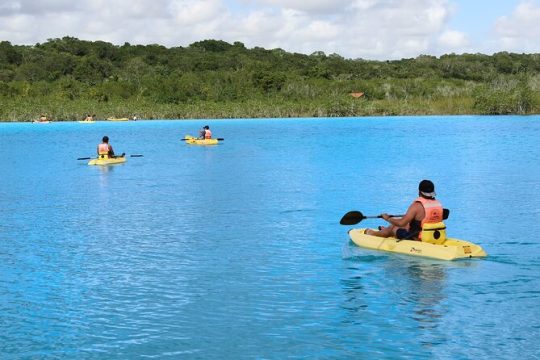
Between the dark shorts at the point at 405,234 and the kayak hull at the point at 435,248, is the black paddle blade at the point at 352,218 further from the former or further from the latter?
the dark shorts at the point at 405,234

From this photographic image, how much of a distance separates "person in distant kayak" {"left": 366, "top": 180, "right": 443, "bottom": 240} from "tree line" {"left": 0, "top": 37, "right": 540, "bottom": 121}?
69.6 metres

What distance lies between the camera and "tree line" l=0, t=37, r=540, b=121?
89.3 metres

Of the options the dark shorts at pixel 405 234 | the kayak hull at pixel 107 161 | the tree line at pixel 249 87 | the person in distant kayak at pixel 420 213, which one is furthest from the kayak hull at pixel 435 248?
the tree line at pixel 249 87

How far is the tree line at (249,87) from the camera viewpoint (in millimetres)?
89312

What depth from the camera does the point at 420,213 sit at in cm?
1384

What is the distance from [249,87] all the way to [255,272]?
9163cm

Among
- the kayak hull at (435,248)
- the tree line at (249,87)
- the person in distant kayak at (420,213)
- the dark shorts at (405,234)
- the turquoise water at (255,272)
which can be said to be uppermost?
the tree line at (249,87)

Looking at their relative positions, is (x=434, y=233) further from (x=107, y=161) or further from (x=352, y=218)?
(x=107, y=161)

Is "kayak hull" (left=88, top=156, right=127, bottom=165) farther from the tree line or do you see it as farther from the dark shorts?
the tree line

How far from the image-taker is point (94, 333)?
34.0 feet

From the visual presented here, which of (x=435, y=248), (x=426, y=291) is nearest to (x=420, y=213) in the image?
(x=435, y=248)

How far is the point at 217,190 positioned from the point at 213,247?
9.83 m

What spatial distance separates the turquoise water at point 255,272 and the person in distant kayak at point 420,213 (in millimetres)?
497

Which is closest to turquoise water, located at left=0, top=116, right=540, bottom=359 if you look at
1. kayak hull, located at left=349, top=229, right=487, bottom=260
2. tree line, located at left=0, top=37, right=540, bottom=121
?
kayak hull, located at left=349, top=229, right=487, bottom=260
